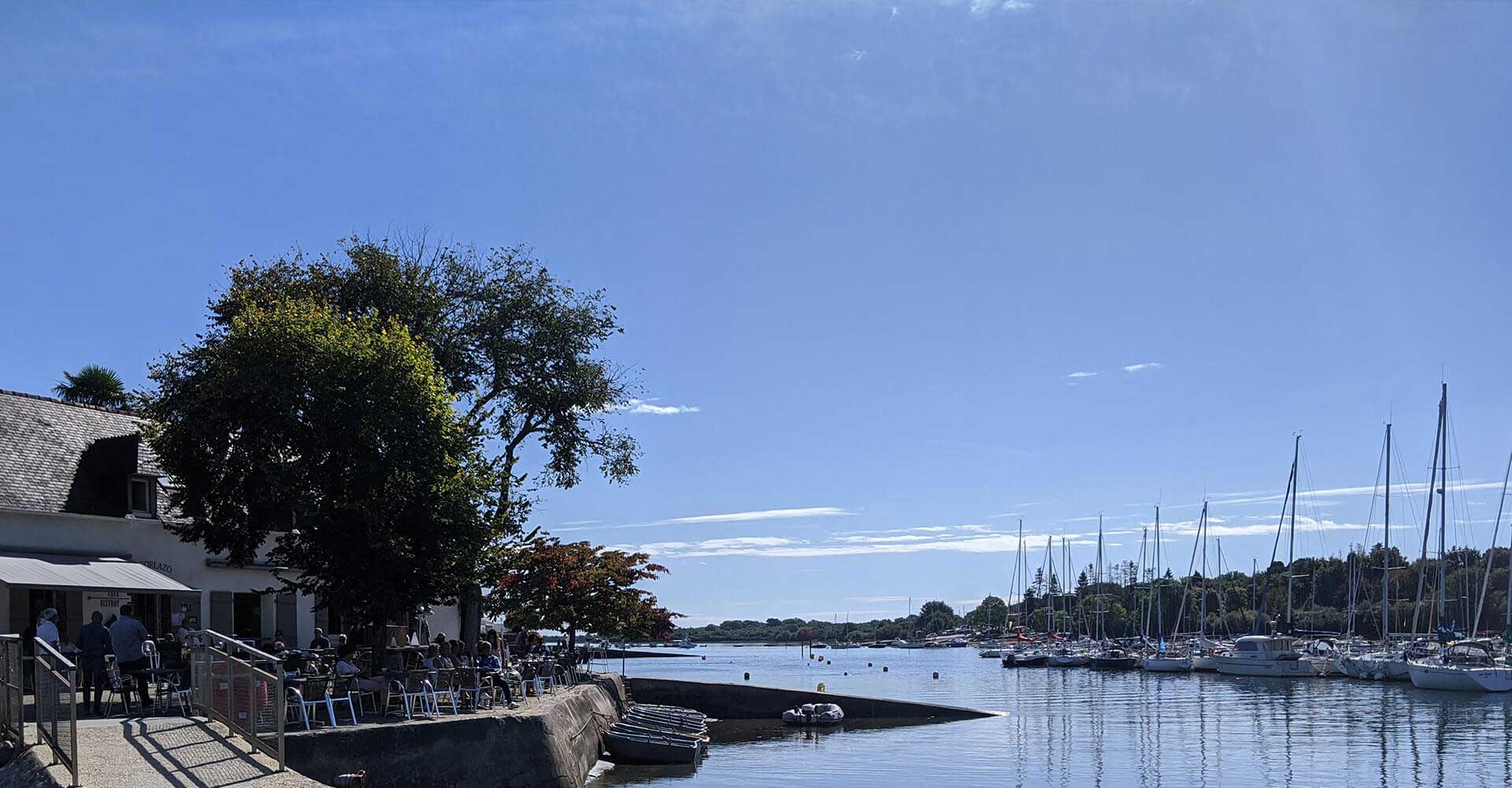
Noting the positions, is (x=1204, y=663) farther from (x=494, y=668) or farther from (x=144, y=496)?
(x=144, y=496)

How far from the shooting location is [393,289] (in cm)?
3562

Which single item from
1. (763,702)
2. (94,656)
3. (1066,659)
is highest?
(94,656)

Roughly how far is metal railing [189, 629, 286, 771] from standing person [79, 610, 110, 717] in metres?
2.14

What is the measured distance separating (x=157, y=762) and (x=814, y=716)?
36632 millimetres

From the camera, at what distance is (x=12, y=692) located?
1666cm

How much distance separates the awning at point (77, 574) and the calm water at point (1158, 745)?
476 inches

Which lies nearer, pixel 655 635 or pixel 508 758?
pixel 508 758

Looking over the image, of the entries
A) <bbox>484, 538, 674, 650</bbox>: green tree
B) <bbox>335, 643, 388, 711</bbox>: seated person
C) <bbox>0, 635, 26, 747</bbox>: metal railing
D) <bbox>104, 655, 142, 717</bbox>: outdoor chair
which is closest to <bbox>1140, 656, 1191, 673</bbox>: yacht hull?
<bbox>484, 538, 674, 650</bbox>: green tree

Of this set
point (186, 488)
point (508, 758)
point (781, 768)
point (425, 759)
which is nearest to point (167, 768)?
point (425, 759)

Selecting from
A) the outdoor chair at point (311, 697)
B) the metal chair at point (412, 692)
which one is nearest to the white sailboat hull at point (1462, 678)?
the metal chair at point (412, 692)

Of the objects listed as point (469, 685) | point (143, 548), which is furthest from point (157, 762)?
point (143, 548)

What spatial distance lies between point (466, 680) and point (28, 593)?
1233 centimetres

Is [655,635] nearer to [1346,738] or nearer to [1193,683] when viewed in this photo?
[1346,738]

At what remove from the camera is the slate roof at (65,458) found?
30406mm
